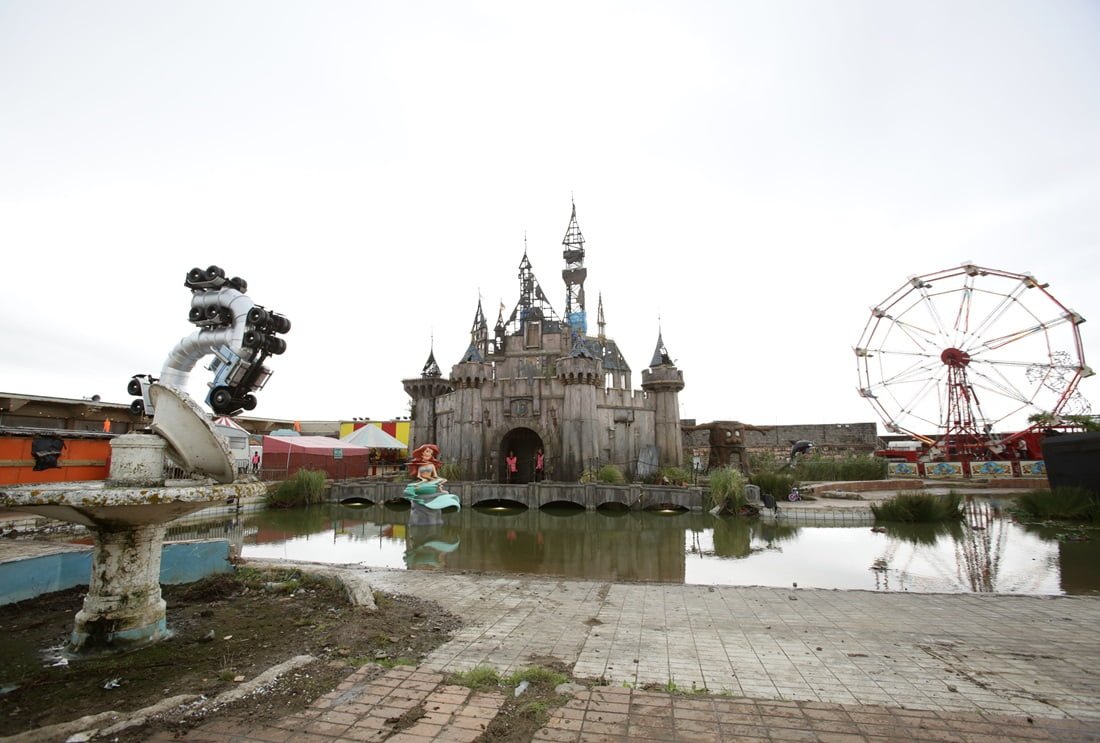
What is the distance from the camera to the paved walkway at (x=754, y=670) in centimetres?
327

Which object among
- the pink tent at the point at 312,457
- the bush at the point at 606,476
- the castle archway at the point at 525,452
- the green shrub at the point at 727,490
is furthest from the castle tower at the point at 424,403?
the green shrub at the point at 727,490

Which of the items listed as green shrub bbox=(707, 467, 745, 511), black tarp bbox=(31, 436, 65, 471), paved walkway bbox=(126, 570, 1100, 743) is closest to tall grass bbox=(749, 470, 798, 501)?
green shrub bbox=(707, 467, 745, 511)

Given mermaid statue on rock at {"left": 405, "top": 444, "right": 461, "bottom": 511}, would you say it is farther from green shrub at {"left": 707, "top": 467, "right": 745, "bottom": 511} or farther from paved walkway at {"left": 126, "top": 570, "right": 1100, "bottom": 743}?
paved walkway at {"left": 126, "top": 570, "right": 1100, "bottom": 743}

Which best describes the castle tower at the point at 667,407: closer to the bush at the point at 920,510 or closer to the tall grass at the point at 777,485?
the tall grass at the point at 777,485

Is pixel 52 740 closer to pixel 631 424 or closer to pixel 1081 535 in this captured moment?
pixel 1081 535

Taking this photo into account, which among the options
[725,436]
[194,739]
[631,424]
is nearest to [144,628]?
[194,739]

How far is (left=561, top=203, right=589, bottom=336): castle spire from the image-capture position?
1756 inches

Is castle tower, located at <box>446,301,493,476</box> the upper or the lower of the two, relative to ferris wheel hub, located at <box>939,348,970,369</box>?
lower

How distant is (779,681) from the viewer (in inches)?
166

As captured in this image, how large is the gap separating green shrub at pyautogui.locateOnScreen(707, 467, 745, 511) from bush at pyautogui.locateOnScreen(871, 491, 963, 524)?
15.1 ft

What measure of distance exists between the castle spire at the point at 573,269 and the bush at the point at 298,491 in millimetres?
23005

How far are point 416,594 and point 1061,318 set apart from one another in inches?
1624

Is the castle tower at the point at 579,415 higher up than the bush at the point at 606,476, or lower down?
higher up

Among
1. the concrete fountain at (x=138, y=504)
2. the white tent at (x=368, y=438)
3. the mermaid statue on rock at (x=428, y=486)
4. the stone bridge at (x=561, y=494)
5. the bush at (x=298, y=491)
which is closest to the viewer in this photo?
the concrete fountain at (x=138, y=504)
